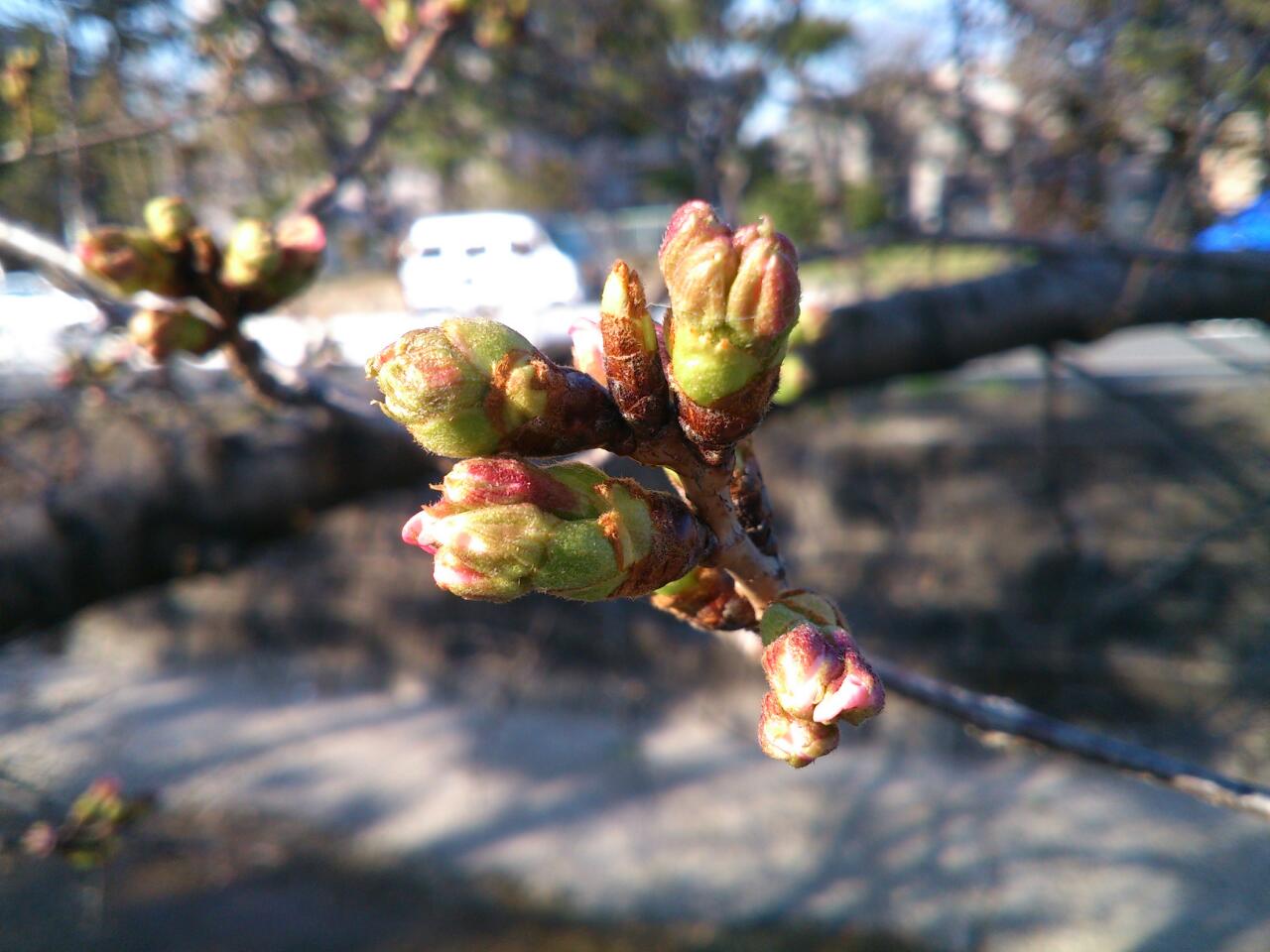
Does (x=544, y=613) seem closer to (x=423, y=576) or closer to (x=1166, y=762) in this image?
(x=423, y=576)

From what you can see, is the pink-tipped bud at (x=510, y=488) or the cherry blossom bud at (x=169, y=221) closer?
the pink-tipped bud at (x=510, y=488)

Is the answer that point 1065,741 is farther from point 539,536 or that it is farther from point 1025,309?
point 1025,309

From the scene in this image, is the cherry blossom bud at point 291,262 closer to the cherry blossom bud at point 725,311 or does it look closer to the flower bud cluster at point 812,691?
the cherry blossom bud at point 725,311

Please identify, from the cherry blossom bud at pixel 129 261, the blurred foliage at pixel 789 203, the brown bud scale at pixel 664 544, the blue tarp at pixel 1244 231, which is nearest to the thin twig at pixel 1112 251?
the blue tarp at pixel 1244 231

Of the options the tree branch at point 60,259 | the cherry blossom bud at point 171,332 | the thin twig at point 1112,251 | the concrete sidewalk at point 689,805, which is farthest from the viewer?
the concrete sidewalk at point 689,805

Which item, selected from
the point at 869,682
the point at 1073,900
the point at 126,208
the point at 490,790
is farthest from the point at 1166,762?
the point at 126,208

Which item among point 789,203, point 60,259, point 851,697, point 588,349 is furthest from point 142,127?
point 789,203
